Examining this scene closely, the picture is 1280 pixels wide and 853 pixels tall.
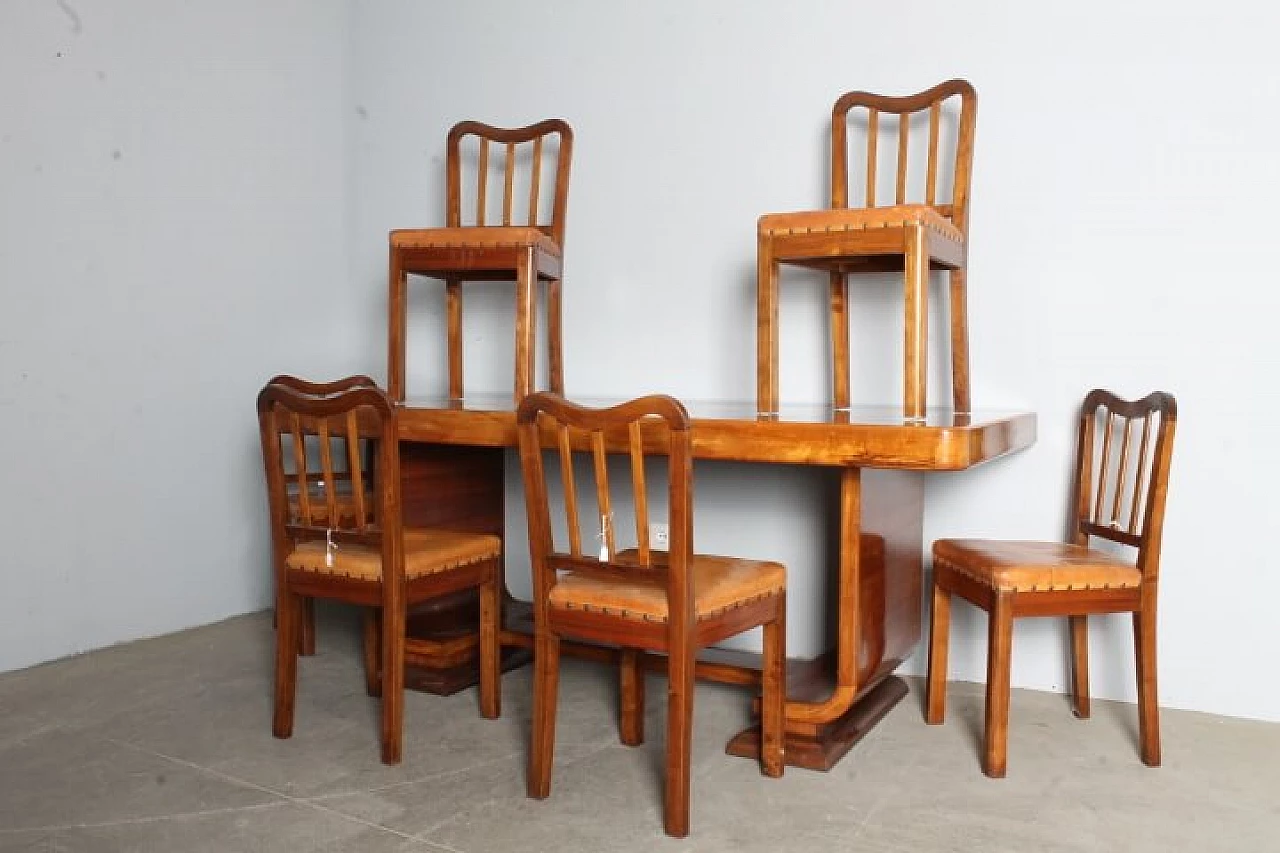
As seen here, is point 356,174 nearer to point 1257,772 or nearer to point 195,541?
point 195,541

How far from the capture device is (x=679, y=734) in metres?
1.97

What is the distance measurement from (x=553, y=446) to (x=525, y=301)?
670mm

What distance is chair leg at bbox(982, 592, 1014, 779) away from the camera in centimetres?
227

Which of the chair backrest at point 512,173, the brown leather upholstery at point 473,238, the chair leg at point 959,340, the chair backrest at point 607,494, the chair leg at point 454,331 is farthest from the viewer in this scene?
the chair leg at point 454,331

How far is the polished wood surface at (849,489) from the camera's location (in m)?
2.13

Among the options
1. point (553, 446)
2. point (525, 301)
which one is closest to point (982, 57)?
point (525, 301)

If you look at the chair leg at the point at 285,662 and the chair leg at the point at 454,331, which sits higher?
the chair leg at the point at 454,331

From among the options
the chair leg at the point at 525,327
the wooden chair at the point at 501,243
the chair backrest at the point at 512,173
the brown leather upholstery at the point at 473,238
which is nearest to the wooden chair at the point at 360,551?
the chair leg at the point at 525,327

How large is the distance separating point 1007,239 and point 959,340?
0.33 metres

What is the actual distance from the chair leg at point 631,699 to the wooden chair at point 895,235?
677mm

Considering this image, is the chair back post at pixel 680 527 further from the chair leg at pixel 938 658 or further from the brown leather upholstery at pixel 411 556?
the chair leg at pixel 938 658

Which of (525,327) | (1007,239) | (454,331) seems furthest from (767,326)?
(454,331)

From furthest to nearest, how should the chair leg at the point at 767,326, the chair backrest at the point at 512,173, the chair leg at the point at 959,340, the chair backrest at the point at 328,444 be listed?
1. the chair backrest at the point at 512,173
2. the chair leg at the point at 959,340
3. the chair leg at the point at 767,326
4. the chair backrest at the point at 328,444

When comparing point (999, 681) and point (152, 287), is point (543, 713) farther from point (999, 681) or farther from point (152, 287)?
point (152, 287)
